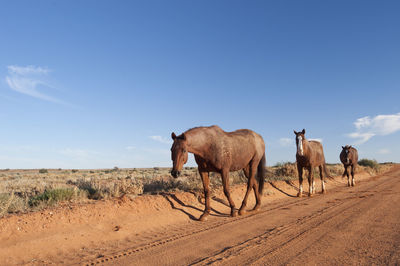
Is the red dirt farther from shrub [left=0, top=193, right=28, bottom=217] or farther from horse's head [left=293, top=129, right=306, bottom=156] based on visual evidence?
horse's head [left=293, top=129, right=306, bottom=156]

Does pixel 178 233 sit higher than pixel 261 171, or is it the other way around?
pixel 261 171

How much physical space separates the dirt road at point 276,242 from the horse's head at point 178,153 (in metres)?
1.51

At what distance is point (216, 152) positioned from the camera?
7254 mm

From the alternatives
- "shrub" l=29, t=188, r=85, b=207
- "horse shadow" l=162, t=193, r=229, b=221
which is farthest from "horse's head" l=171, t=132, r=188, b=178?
"shrub" l=29, t=188, r=85, b=207

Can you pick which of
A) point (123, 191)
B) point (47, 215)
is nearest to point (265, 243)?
point (47, 215)

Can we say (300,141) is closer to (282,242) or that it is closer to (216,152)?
(216,152)

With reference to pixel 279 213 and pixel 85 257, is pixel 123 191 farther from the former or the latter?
pixel 279 213

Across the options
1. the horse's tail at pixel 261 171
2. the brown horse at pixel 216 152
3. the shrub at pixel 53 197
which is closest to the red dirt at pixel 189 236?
the shrub at pixel 53 197

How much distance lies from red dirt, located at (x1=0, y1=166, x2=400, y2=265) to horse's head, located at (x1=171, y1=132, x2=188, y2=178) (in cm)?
153

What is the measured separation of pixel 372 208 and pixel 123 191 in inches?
323

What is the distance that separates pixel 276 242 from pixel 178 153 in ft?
9.60

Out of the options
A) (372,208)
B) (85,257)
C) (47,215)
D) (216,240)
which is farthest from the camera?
(372,208)

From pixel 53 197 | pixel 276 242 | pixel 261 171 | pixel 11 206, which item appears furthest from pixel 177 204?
pixel 11 206

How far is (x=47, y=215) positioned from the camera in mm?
5984
